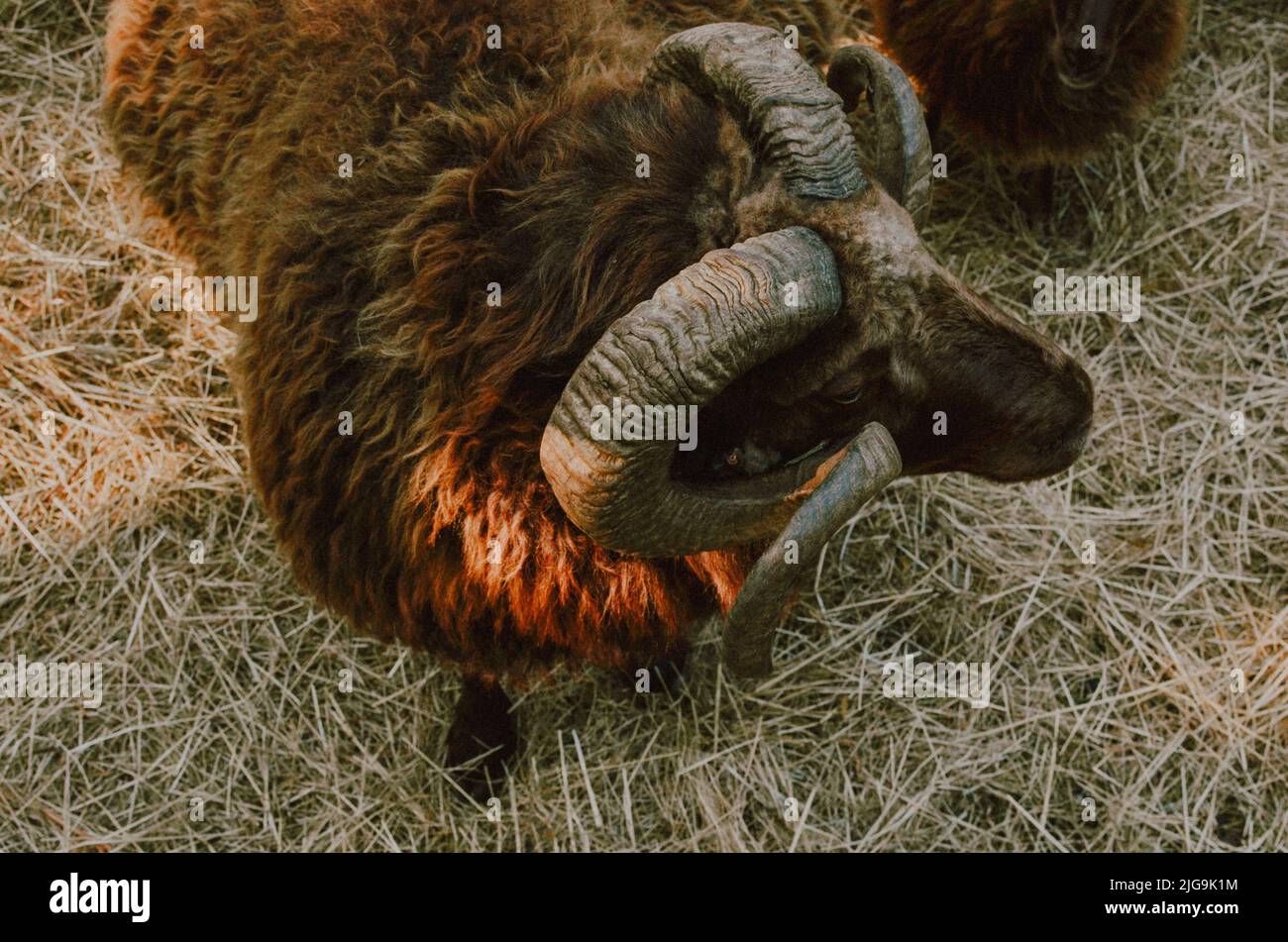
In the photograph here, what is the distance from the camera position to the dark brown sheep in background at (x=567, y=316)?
225 cm

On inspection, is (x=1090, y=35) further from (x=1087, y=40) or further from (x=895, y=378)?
(x=895, y=378)

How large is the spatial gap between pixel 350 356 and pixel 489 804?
185 cm

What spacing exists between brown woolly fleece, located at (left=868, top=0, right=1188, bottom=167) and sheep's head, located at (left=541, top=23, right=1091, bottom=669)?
5.56 ft

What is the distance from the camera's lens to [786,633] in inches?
160

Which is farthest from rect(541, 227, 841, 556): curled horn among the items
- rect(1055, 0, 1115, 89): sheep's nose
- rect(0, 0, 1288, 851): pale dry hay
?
rect(1055, 0, 1115, 89): sheep's nose

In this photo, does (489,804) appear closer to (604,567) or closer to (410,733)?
(410,733)

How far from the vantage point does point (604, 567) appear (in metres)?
2.71

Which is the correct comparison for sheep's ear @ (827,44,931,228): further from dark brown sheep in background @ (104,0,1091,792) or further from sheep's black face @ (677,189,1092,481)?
sheep's black face @ (677,189,1092,481)

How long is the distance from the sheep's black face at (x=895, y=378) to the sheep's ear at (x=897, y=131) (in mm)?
258

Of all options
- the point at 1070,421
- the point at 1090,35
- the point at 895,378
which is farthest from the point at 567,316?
the point at 1090,35

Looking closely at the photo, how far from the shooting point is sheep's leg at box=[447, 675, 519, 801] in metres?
3.72

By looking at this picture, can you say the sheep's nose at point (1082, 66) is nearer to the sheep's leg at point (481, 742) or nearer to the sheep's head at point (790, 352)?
the sheep's head at point (790, 352)

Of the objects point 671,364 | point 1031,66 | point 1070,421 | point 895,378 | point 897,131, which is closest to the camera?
point 671,364

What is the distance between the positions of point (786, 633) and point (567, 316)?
6.81ft
